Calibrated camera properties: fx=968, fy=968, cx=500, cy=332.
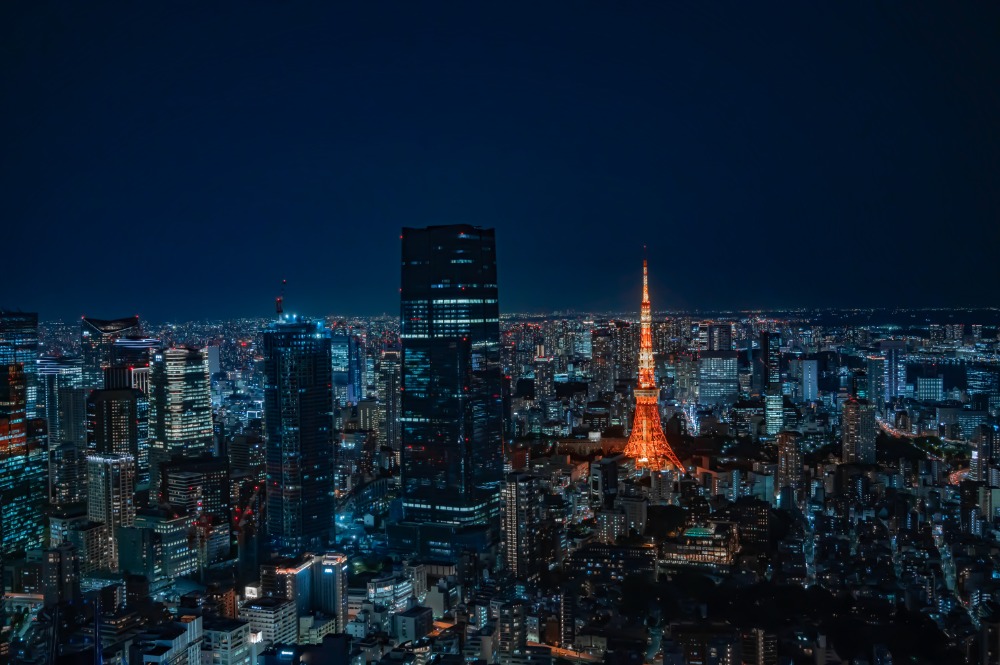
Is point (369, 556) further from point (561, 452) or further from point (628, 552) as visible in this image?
point (561, 452)

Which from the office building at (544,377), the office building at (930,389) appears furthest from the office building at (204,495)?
the office building at (930,389)

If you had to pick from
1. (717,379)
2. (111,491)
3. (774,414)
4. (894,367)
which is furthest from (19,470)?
(894,367)

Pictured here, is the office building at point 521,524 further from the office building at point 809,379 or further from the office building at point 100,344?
the office building at point 809,379

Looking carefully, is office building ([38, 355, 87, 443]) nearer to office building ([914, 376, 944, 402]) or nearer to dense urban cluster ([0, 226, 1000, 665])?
dense urban cluster ([0, 226, 1000, 665])

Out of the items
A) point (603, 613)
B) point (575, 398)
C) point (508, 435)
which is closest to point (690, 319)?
point (575, 398)

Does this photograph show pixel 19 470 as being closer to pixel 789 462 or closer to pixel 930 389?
pixel 789 462

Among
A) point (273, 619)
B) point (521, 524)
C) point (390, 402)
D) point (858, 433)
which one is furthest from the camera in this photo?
point (390, 402)

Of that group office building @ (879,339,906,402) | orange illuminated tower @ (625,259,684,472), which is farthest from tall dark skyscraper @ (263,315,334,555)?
office building @ (879,339,906,402)
